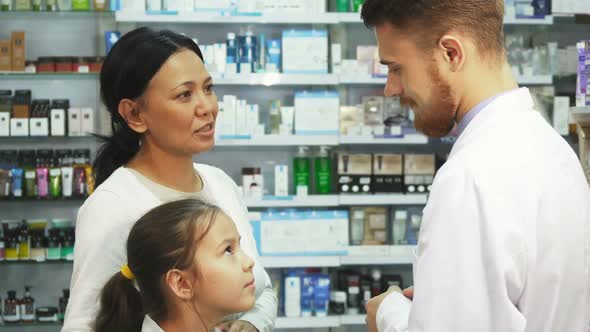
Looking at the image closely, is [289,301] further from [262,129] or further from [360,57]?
[360,57]

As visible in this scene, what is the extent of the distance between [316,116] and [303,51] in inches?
17.4

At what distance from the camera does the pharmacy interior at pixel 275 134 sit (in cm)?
538

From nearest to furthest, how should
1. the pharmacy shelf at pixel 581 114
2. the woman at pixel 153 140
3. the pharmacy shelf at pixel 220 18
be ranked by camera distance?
the woman at pixel 153 140 → the pharmacy shelf at pixel 581 114 → the pharmacy shelf at pixel 220 18

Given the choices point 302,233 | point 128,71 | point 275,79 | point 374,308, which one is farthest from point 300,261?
point 374,308

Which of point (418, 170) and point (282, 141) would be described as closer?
point (282, 141)

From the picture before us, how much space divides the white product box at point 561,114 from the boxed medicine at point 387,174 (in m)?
1.11

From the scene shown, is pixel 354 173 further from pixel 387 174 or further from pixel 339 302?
pixel 339 302

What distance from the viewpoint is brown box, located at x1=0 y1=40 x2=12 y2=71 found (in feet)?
17.7

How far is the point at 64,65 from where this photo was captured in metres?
5.46

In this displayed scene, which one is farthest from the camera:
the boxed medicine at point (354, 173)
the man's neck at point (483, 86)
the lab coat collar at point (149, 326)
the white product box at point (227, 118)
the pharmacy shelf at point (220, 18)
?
the boxed medicine at point (354, 173)

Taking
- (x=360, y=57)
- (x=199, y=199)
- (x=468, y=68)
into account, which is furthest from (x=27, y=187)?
(x=468, y=68)

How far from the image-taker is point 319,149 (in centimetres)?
570

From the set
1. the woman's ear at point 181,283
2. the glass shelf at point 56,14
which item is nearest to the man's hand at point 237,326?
the woman's ear at point 181,283

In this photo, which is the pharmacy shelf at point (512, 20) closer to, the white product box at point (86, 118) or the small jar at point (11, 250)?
the white product box at point (86, 118)
